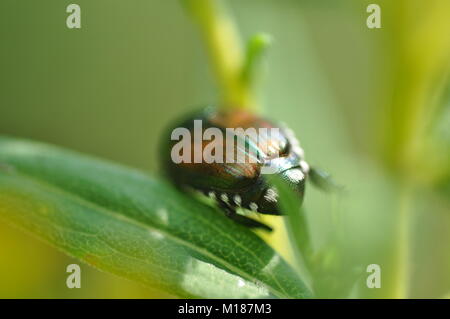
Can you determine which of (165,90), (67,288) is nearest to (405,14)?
(67,288)

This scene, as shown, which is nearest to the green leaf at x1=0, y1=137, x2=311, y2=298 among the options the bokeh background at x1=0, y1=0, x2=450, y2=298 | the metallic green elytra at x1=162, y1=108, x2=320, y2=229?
the metallic green elytra at x1=162, y1=108, x2=320, y2=229

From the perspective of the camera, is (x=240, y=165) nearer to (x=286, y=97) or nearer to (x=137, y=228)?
(x=137, y=228)

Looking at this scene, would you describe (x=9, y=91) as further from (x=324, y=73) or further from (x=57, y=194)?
(x=57, y=194)

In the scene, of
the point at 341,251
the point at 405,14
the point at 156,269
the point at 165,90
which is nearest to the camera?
the point at 156,269

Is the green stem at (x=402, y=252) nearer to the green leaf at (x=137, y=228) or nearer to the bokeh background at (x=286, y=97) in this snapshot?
the bokeh background at (x=286, y=97)

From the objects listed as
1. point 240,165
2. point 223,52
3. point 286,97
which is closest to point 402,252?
point 240,165

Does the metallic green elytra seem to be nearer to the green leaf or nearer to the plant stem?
the green leaf
